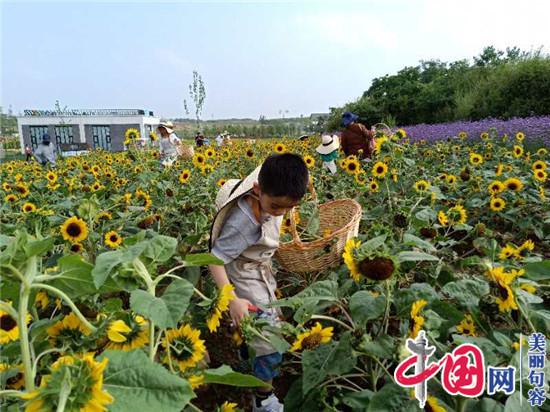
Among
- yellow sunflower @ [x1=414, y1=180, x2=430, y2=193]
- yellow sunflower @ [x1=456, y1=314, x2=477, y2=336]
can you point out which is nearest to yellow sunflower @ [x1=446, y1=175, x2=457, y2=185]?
yellow sunflower @ [x1=414, y1=180, x2=430, y2=193]

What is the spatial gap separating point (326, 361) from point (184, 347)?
1.14ft

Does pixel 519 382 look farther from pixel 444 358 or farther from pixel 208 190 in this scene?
pixel 208 190

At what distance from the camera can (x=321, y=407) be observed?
1141 mm

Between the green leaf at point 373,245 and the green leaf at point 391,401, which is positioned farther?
the green leaf at point 373,245

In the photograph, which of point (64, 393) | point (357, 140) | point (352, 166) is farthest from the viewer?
point (357, 140)

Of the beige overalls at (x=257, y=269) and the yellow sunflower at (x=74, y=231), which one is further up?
the yellow sunflower at (x=74, y=231)

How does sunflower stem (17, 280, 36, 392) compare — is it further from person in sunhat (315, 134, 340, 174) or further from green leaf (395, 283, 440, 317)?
person in sunhat (315, 134, 340, 174)

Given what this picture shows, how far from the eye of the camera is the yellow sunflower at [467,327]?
121cm

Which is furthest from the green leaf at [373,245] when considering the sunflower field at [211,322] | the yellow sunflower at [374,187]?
the yellow sunflower at [374,187]

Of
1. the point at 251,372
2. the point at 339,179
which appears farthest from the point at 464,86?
the point at 251,372

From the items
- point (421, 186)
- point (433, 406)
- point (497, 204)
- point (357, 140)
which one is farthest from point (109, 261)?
point (357, 140)

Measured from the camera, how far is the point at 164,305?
72cm

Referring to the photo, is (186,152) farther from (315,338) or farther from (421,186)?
(315,338)

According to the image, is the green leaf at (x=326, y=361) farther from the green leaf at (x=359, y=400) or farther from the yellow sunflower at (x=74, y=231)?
the yellow sunflower at (x=74, y=231)
